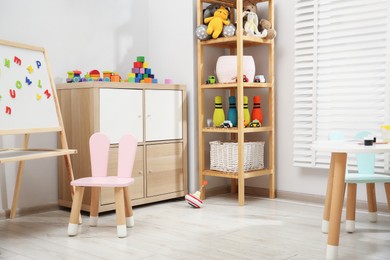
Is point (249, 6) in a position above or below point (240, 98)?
above

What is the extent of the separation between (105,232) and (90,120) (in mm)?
789

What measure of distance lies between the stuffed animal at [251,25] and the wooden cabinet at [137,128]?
671 millimetres

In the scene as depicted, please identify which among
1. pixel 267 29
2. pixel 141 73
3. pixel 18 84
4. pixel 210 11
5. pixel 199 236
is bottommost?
pixel 199 236

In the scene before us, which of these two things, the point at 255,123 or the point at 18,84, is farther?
the point at 255,123

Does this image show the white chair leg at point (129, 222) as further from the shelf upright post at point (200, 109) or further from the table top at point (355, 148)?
the table top at point (355, 148)

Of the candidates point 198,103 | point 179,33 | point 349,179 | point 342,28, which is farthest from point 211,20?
point 349,179

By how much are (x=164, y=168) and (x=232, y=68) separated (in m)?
0.91

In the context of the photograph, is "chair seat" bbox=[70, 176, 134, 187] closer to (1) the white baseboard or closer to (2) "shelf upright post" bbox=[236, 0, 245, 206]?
(1) the white baseboard

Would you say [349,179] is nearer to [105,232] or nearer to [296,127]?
[296,127]

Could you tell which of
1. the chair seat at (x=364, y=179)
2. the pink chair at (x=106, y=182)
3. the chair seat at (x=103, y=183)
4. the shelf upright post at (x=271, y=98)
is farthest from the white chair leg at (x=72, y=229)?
the shelf upright post at (x=271, y=98)

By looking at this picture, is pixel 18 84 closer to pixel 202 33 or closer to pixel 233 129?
pixel 202 33

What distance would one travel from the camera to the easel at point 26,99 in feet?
9.06

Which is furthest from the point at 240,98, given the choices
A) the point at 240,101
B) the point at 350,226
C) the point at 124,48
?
the point at 350,226

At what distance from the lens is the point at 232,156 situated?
362 centimetres
